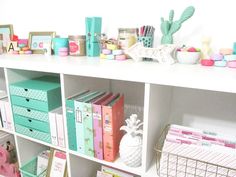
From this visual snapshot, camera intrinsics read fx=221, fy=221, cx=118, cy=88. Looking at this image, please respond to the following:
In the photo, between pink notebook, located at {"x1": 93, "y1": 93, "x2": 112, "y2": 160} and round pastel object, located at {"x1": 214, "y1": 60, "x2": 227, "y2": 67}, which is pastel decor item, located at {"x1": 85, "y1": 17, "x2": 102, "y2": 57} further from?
round pastel object, located at {"x1": 214, "y1": 60, "x2": 227, "y2": 67}

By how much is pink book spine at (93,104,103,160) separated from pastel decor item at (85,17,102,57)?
1.38 ft

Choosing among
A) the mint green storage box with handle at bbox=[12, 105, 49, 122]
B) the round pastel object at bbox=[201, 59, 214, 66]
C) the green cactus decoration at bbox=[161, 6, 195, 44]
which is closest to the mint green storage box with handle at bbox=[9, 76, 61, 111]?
the mint green storage box with handle at bbox=[12, 105, 49, 122]

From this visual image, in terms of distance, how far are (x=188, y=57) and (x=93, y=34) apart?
522 mm

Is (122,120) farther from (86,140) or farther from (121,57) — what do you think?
(121,57)

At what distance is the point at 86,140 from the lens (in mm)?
954

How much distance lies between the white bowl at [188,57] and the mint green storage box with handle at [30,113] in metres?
0.68

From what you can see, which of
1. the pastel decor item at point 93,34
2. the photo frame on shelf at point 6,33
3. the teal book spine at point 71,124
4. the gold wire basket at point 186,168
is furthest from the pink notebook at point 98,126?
the photo frame on shelf at point 6,33

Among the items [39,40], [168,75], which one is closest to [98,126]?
[168,75]

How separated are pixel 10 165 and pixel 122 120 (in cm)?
89

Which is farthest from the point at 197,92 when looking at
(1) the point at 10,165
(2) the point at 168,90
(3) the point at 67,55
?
(1) the point at 10,165

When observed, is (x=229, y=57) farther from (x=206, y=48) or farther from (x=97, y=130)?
(x=97, y=130)

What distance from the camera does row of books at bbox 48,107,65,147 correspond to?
103 centimetres

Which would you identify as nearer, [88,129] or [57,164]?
[88,129]

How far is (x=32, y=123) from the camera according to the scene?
1.13 metres
